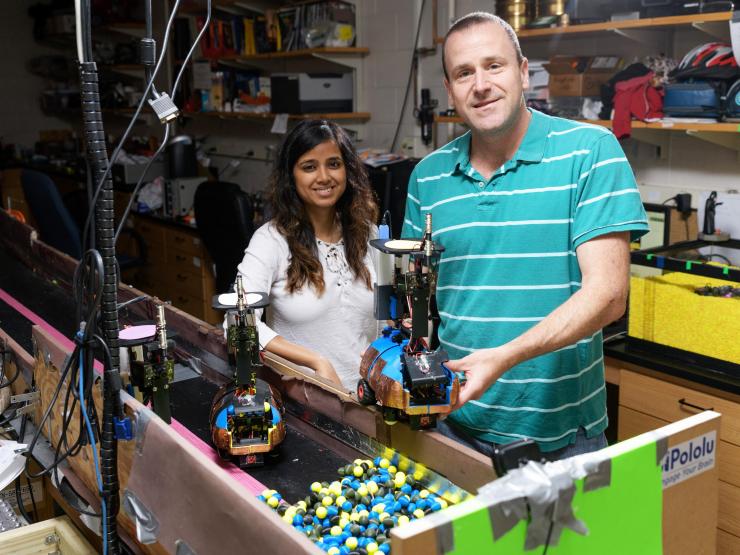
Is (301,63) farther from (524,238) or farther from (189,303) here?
(524,238)

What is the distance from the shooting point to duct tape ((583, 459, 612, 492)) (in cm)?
87

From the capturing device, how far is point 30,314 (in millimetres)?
2578

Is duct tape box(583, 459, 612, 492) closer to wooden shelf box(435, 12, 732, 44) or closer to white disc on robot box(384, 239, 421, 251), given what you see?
white disc on robot box(384, 239, 421, 251)

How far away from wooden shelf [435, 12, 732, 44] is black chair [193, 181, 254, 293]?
5.58ft

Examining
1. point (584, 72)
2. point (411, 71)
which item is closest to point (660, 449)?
point (584, 72)

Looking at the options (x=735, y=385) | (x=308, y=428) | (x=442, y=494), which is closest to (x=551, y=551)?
(x=442, y=494)

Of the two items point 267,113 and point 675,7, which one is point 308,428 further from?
point 267,113

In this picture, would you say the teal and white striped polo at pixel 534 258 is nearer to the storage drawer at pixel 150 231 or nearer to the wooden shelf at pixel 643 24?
the wooden shelf at pixel 643 24

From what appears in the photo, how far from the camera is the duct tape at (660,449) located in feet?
3.07

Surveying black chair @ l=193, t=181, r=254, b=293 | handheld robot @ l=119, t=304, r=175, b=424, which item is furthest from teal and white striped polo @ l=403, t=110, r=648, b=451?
black chair @ l=193, t=181, r=254, b=293

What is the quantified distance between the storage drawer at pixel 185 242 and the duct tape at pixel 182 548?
395 centimetres

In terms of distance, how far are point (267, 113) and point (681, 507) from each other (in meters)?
4.18

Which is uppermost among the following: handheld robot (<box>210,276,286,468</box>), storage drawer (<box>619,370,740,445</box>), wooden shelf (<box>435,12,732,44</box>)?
wooden shelf (<box>435,12,732,44</box>)

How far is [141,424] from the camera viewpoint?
1.26m
